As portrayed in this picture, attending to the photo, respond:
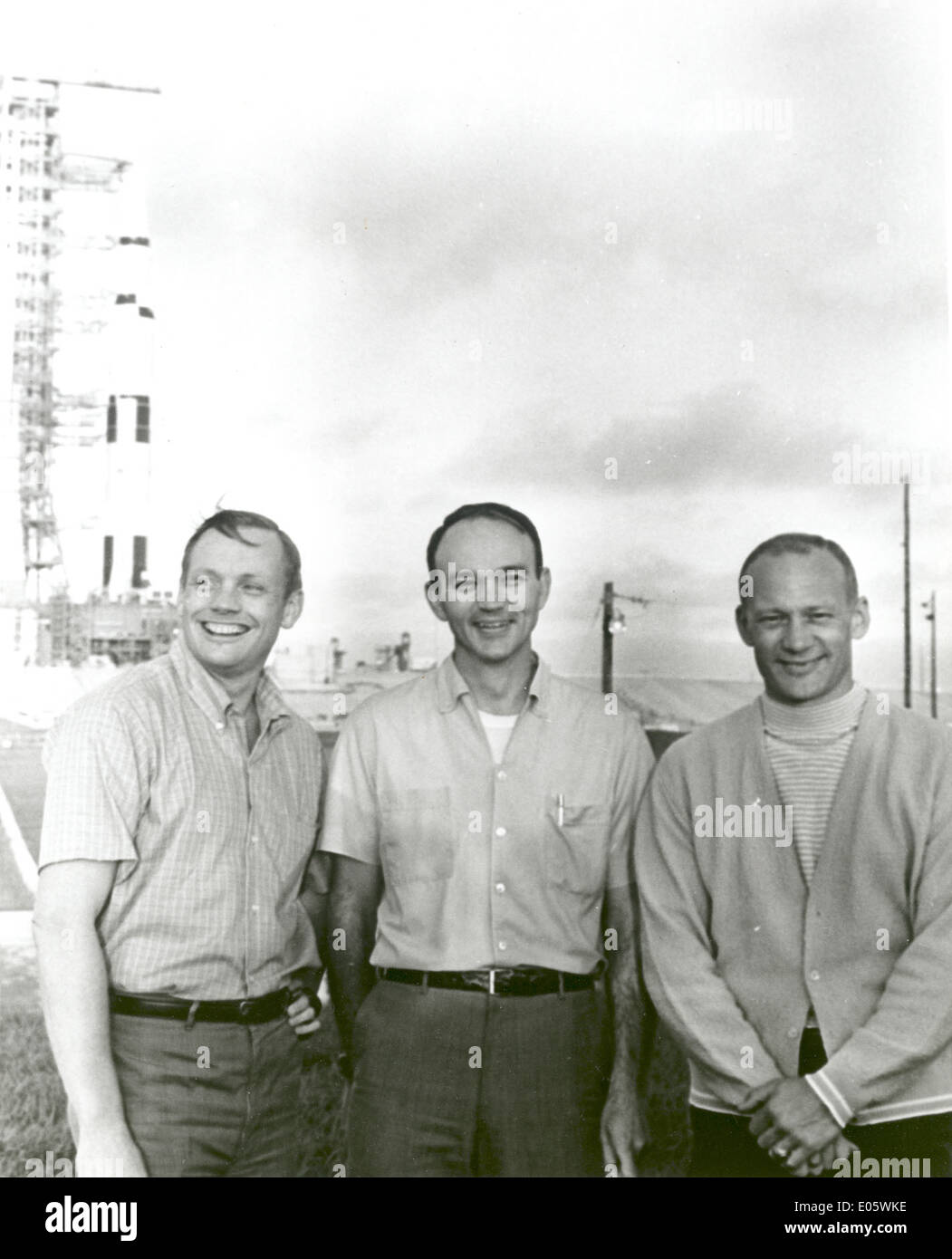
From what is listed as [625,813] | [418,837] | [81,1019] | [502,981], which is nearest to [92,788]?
[81,1019]

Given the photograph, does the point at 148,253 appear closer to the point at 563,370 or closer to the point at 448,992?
the point at 563,370

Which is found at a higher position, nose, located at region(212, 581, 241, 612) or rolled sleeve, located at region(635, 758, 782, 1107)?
nose, located at region(212, 581, 241, 612)

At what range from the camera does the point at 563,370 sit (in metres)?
3.09

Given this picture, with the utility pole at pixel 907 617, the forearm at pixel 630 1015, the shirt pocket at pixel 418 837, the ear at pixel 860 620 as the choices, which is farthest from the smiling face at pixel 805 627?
the shirt pocket at pixel 418 837

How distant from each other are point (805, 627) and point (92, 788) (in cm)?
164

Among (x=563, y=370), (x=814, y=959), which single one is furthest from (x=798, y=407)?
(x=814, y=959)

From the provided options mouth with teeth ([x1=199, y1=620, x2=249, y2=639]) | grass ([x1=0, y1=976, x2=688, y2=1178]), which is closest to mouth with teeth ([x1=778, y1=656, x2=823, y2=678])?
grass ([x1=0, y1=976, x2=688, y2=1178])

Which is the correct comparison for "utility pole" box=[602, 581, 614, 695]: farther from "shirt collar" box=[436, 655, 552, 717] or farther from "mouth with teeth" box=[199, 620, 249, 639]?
"mouth with teeth" box=[199, 620, 249, 639]

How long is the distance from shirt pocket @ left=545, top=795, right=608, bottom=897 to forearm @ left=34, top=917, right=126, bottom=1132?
3.40ft

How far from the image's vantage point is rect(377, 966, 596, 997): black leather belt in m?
2.55

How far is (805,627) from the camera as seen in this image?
2.64 metres

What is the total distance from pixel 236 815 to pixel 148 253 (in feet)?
5.45
